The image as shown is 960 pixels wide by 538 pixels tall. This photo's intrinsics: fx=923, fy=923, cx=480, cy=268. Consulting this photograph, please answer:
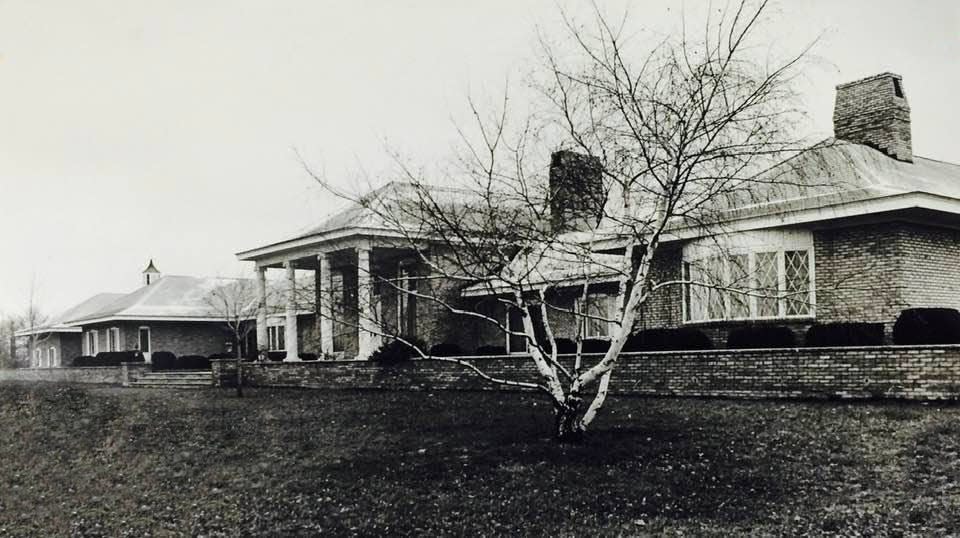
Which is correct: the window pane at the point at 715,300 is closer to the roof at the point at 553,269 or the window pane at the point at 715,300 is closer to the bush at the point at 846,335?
the roof at the point at 553,269

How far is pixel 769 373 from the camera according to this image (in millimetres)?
15039

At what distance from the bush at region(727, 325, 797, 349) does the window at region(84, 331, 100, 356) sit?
3647cm

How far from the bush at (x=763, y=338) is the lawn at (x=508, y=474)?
1.69m

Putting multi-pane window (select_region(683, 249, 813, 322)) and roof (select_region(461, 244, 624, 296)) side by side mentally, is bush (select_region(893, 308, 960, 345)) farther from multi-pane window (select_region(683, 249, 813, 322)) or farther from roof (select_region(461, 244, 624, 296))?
roof (select_region(461, 244, 624, 296))

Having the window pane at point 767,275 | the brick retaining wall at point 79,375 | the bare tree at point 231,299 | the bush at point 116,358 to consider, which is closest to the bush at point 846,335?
the window pane at point 767,275

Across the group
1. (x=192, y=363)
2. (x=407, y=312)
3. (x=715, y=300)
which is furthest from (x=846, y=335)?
(x=192, y=363)

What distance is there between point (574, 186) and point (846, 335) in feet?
19.1

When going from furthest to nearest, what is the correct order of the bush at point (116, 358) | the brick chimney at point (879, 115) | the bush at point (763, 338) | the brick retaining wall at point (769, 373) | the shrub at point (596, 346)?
the bush at point (116, 358)
the brick chimney at point (879, 115)
the shrub at point (596, 346)
the bush at point (763, 338)
the brick retaining wall at point (769, 373)

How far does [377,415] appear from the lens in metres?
16.8

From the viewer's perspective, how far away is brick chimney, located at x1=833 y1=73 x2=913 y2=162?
19.7 metres

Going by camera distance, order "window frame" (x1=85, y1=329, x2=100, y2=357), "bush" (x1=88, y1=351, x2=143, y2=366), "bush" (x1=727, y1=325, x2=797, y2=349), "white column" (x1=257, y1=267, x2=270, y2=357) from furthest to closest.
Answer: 1. "window frame" (x1=85, y1=329, x2=100, y2=357)
2. "bush" (x1=88, y1=351, x2=143, y2=366)
3. "white column" (x1=257, y1=267, x2=270, y2=357)
4. "bush" (x1=727, y1=325, x2=797, y2=349)

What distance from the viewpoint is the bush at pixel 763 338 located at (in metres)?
16.1

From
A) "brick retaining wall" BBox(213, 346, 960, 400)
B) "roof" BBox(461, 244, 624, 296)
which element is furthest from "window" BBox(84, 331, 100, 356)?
"brick retaining wall" BBox(213, 346, 960, 400)

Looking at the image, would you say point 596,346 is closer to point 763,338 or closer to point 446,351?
point 763,338
